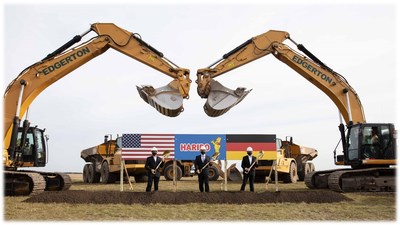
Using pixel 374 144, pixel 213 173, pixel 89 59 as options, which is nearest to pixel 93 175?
pixel 213 173

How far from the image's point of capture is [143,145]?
15.8 m

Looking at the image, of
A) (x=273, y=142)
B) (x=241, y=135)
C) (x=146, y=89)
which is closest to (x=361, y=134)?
(x=273, y=142)

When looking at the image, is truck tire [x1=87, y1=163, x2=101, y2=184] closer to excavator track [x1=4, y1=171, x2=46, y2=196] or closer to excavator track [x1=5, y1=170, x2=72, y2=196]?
excavator track [x1=5, y1=170, x2=72, y2=196]

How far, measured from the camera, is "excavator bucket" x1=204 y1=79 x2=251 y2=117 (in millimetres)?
15445

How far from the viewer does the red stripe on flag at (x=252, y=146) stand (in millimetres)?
16328

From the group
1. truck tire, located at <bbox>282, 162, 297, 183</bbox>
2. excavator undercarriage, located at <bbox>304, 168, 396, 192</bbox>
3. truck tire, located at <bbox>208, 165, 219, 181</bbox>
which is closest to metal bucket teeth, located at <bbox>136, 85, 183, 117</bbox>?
excavator undercarriage, located at <bbox>304, 168, 396, 192</bbox>

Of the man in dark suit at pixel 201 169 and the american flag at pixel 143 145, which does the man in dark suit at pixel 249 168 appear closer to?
the man in dark suit at pixel 201 169

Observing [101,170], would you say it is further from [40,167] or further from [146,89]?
[146,89]

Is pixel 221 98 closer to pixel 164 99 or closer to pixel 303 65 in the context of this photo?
pixel 164 99

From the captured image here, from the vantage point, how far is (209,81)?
16.1 metres

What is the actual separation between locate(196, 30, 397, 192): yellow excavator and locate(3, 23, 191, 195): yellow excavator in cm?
121

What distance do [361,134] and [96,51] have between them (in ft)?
34.0

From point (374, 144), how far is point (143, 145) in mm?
8609

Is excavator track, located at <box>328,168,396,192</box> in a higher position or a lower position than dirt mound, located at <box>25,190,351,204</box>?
higher
